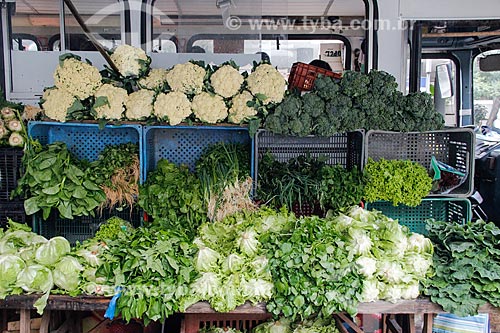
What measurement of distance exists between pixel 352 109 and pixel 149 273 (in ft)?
7.29

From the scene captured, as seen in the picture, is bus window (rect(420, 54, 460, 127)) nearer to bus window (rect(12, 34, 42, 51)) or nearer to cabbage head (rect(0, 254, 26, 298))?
bus window (rect(12, 34, 42, 51))

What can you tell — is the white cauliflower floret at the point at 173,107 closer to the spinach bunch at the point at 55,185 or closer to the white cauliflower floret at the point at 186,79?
the white cauliflower floret at the point at 186,79

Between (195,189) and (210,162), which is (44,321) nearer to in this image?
(195,189)

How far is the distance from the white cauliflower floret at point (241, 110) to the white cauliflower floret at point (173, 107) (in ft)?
1.29

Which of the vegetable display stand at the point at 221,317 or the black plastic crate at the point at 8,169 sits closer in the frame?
the vegetable display stand at the point at 221,317

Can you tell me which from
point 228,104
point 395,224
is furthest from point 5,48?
point 395,224

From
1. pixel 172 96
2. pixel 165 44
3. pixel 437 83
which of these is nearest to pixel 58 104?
pixel 172 96

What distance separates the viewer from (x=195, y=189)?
13.4 feet

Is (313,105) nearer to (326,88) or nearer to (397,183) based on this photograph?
(326,88)

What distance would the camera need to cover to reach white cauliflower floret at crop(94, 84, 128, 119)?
411 centimetres

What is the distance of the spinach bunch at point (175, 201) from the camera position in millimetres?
4031

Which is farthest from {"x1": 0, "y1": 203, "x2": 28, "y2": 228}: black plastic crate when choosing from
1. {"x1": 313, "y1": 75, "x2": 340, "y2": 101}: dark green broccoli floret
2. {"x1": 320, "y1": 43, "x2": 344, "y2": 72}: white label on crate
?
{"x1": 320, "y1": 43, "x2": 344, "y2": 72}: white label on crate

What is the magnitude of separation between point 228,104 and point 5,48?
306 cm

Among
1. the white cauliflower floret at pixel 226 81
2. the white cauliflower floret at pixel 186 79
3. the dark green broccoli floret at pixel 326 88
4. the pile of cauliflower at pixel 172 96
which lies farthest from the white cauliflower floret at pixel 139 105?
the dark green broccoli floret at pixel 326 88
